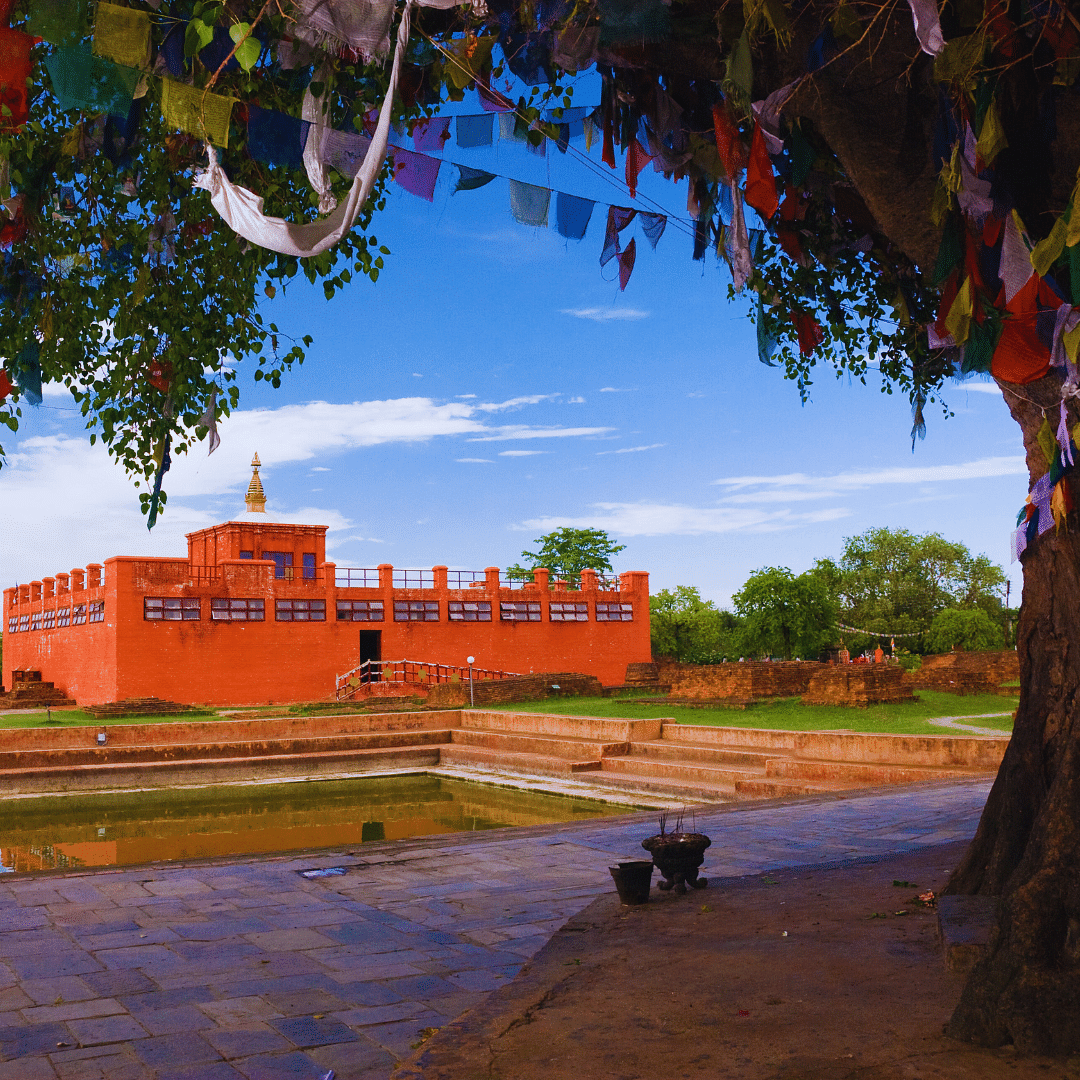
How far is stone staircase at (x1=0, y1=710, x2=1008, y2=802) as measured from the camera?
13.1 metres

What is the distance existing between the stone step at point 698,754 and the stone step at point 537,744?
1.25 feet

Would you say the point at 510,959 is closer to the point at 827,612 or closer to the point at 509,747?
the point at 509,747

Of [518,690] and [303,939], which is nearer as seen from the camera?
[303,939]

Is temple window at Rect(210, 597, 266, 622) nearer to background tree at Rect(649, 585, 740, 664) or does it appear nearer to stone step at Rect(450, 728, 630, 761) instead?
stone step at Rect(450, 728, 630, 761)

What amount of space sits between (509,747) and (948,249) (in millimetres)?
15443

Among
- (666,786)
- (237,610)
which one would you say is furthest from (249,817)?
(237,610)

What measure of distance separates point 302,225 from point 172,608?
2625 cm

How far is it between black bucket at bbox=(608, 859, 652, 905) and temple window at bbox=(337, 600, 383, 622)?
85.7 ft

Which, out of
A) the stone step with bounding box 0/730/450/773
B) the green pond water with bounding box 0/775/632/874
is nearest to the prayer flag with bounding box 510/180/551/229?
the green pond water with bounding box 0/775/632/874

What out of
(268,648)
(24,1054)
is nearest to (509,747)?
(268,648)

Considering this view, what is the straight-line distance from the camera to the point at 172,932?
5.77 metres

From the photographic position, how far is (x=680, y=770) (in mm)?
14672

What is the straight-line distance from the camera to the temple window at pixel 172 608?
2830cm

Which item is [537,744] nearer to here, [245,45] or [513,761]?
[513,761]
